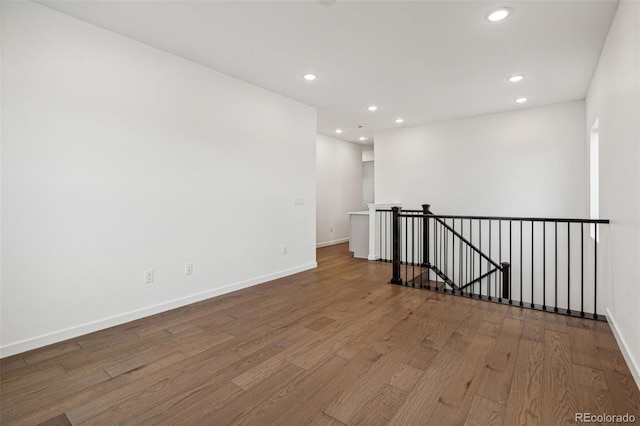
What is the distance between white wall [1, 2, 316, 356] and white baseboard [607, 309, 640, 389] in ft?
11.7

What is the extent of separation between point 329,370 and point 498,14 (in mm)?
3053

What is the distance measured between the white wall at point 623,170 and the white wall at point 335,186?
512cm

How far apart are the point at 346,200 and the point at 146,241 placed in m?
5.73

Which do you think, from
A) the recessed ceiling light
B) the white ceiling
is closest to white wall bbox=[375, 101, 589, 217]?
the white ceiling

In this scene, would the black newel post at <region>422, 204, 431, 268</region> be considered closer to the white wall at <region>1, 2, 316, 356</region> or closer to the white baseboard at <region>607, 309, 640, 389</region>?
the white baseboard at <region>607, 309, 640, 389</region>

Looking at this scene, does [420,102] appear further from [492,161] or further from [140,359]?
[140,359]

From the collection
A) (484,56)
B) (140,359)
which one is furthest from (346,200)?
(140,359)

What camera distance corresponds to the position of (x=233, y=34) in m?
2.82

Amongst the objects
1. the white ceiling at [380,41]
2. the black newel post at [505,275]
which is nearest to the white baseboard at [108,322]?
the white ceiling at [380,41]

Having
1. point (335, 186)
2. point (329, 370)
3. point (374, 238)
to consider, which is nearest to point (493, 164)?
point (374, 238)

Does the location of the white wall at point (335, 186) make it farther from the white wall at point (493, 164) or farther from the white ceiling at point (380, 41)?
the white ceiling at point (380, 41)

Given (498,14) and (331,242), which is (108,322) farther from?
(331,242)

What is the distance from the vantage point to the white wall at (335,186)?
7320mm

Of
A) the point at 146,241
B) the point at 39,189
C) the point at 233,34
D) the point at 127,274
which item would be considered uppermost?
the point at 233,34
